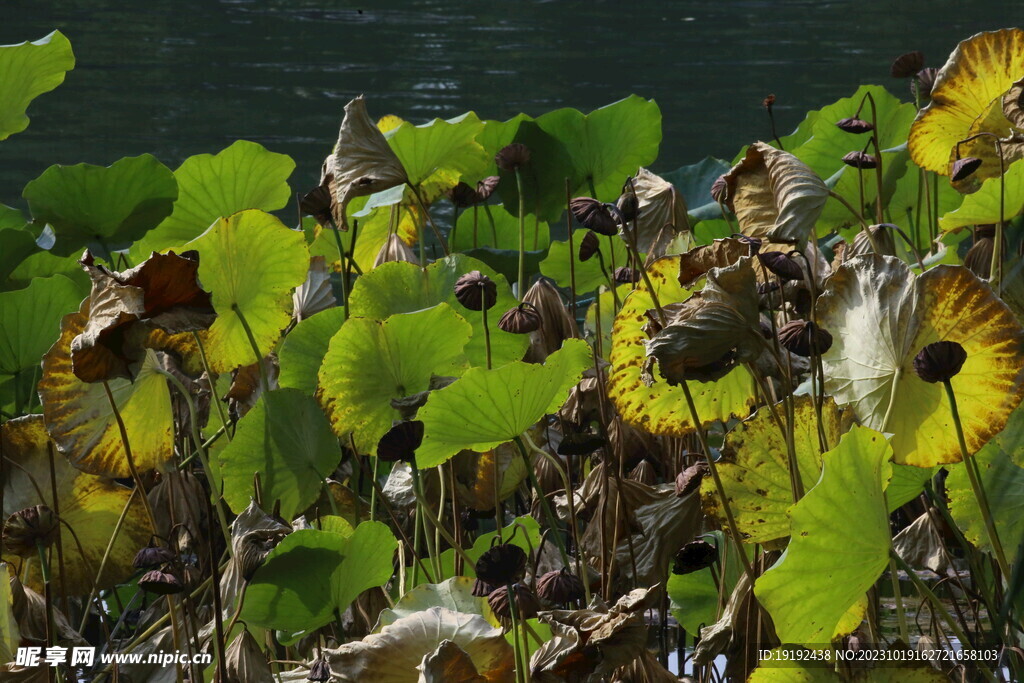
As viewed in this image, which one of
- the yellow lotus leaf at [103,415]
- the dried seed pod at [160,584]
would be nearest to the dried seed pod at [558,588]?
the dried seed pod at [160,584]

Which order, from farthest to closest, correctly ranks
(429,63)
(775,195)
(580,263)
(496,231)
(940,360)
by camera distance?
(429,63)
(496,231)
(580,263)
(775,195)
(940,360)

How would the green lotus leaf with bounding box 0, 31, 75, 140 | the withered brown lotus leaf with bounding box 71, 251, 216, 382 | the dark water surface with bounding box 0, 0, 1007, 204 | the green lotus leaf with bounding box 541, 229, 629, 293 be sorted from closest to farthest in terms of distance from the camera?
1. the withered brown lotus leaf with bounding box 71, 251, 216, 382
2. the green lotus leaf with bounding box 0, 31, 75, 140
3. the green lotus leaf with bounding box 541, 229, 629, 293
4. the dark water surface with bounding box 0, 0, 1007, 204

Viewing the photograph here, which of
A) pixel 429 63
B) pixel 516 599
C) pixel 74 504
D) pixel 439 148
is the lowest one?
pixel 429 63

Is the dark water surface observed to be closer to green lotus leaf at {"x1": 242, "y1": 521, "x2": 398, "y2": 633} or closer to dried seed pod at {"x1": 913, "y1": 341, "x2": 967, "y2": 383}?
green lotus leaf at {"x1": 242, "y1": 521, "x2": 398, "y2": 633}

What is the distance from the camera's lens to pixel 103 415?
0.85 metres

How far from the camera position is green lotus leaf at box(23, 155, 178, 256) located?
100cm

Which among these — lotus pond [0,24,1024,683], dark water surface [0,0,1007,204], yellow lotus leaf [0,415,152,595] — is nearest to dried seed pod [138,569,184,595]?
lotus pond [0,24,1024,683]

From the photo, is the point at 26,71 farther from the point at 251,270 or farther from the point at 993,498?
the point at 993,498

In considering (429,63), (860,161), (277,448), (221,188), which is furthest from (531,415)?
(429,63)

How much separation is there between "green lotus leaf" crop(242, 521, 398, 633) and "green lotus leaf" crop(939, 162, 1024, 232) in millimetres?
406

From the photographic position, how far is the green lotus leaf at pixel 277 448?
2.88 ft

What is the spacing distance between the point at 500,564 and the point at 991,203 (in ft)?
1.29

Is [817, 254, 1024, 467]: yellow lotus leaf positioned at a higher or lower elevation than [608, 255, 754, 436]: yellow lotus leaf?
higher

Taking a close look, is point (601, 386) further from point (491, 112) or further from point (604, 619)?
point (491, 112)
